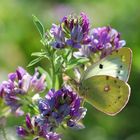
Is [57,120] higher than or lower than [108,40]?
lower

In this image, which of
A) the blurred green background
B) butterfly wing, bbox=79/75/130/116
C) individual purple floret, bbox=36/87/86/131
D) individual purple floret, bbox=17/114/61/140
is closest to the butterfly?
butterfly wing, bbox=79/75/130/116

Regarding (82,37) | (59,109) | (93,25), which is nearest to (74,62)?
(82,37)

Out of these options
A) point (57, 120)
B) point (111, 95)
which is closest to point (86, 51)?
point (111, 95)

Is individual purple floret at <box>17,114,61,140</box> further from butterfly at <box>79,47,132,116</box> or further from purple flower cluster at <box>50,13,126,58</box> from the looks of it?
purple flower cluster at <box>50,13,126,58</box>

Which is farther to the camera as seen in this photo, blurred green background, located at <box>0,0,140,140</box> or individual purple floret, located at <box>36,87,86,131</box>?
blurred green background, located at <box>0,0,140,140</box>

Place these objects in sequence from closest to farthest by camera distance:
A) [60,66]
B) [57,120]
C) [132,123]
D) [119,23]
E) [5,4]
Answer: [57,120], [60,66], [132,123], [119,23], [5,4]

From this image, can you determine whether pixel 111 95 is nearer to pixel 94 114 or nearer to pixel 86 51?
pixel 86 51
